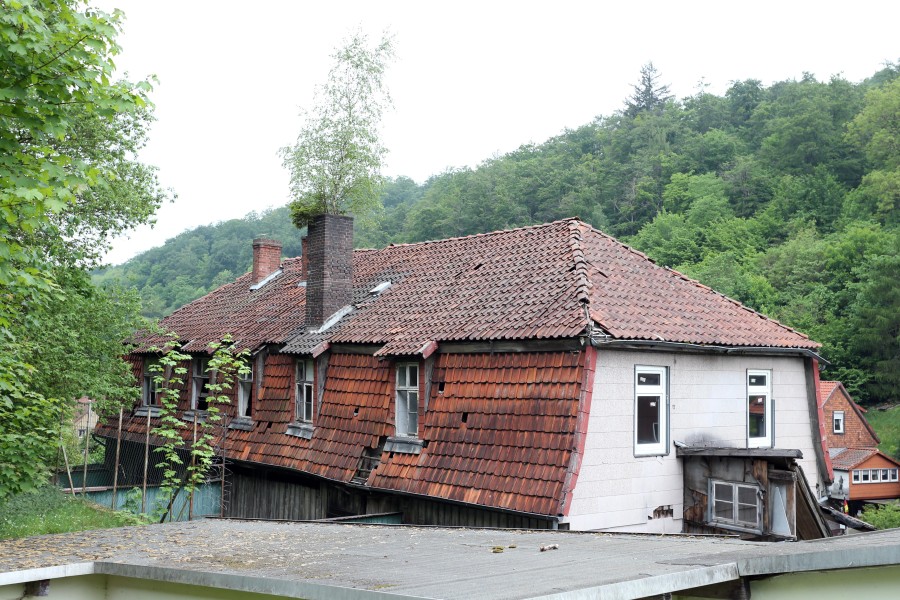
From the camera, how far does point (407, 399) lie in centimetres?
1602

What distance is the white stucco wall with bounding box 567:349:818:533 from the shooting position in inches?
519

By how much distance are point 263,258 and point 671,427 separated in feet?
52.1

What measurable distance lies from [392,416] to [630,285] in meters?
5.09

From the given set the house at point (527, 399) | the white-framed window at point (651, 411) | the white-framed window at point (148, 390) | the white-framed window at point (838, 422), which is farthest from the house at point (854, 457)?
the white-framed window at point (148, 390)

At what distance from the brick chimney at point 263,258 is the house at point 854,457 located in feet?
91.1

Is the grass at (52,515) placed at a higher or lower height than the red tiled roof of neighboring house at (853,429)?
lower

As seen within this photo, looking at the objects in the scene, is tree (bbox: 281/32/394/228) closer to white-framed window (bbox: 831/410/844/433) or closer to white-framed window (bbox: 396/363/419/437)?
white-framed window (bbox: 396/363/419/437)

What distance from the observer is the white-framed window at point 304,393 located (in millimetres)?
18500

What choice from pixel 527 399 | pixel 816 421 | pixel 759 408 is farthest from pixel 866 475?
pixel 527 399

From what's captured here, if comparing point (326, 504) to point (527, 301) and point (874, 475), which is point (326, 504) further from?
point (874, 475)

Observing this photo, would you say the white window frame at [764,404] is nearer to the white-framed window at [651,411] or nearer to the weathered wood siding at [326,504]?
the white-framed window at [651,411]

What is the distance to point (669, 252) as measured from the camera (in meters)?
62.4

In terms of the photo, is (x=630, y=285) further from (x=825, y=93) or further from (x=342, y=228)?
(x=825, y=93)

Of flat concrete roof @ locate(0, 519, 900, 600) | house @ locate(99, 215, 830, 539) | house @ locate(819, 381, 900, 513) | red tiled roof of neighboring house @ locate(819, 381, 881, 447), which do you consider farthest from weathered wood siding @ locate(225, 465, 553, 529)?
red tiled roof of neighboring house @ locate(819, 381, 881, 447)
